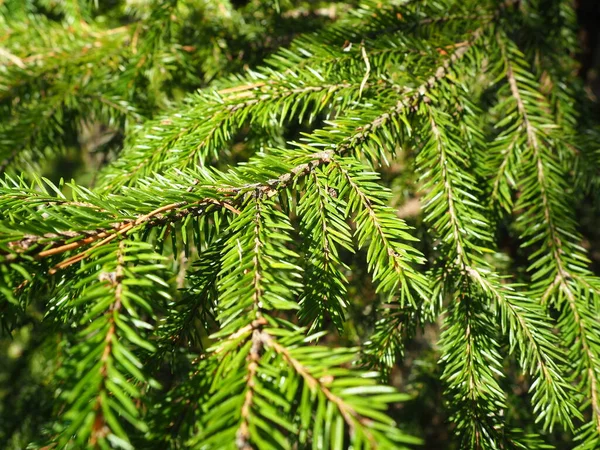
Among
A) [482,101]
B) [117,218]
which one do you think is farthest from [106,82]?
[482,101]

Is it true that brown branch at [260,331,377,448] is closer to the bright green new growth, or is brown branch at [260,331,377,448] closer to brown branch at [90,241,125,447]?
the bright green new growth

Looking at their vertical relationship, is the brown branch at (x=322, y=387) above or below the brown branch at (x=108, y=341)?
below

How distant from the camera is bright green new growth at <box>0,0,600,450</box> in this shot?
19.1 inches

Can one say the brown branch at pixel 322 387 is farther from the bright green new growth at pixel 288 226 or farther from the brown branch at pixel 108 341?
the brown branch at pixel 108 341

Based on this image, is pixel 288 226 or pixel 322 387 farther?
pixel 288 226

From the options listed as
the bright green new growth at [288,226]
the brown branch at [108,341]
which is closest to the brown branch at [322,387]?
the bright green new growth at [288,226]

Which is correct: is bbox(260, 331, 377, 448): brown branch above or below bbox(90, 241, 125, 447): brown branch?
below

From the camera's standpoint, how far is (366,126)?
83 cm

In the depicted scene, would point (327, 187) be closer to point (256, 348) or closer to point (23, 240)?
point (256, 348)

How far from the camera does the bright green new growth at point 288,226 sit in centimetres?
49

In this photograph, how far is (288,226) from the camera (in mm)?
667

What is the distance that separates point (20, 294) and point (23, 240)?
12 centimetres

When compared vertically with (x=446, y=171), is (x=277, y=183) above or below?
above

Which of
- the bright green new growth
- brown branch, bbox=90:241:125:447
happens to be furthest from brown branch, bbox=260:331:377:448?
brown branch, bbox=90:241:125:447
